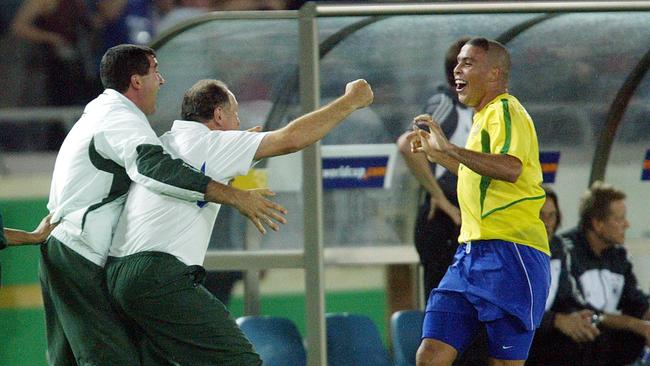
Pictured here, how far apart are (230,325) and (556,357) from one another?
265 cm

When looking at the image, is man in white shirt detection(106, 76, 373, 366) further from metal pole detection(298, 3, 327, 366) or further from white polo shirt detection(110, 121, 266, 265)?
metal pole detection(298, 3, 327, 366)

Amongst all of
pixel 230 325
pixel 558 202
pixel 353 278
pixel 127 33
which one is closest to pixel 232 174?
pixel 230 325

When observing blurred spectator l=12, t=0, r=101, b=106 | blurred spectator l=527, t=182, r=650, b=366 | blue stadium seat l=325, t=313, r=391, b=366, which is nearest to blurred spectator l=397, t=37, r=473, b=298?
blue stadium seat l=325, t=313, r=391, b=366

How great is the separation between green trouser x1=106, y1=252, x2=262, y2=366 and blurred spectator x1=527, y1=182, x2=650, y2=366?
8.46ft

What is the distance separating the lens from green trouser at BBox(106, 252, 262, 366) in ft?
16.1

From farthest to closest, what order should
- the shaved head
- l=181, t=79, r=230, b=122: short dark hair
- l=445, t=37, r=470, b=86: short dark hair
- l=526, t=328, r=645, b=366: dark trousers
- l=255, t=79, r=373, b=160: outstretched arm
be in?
1. l=526, t=328, r=645, b=366: dark trousers
2. l=445, t=37, r=470, b=86: short dark hair
3. the shaved head
4. l=181, t=79, r=230, b=122: short dark hair
5. l=255, t=79, r=373, b=160: outstretched arm

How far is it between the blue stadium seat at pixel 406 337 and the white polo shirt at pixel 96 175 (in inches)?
93.4

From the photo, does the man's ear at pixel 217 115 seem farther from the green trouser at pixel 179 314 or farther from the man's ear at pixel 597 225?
the man's ear at pixel 597 225

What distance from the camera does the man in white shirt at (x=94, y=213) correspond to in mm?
5012

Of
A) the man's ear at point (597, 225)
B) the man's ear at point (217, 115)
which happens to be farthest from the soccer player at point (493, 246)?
the man's ear at point (597, 225)

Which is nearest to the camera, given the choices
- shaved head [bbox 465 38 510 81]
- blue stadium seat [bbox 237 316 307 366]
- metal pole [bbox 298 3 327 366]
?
shaved head [bbox 465 38 510 81]

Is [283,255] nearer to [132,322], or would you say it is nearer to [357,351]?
[357,351]

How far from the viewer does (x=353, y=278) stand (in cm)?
745

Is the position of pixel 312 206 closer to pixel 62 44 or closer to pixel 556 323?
pixel 556 323
